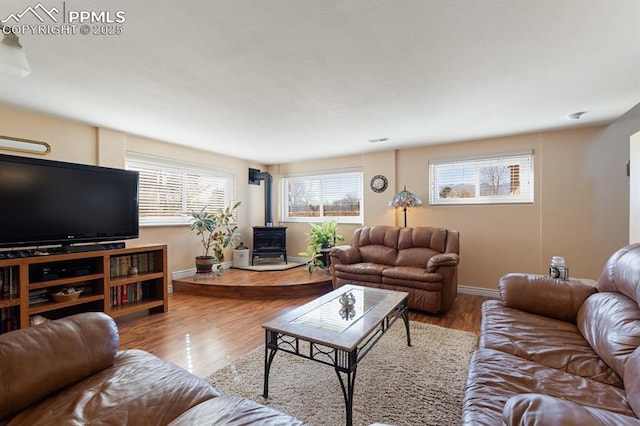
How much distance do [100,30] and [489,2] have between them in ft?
7.15

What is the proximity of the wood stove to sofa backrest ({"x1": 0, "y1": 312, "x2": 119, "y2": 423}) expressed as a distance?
152 inches

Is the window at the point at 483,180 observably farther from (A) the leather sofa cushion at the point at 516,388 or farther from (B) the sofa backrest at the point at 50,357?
(B) the sofa backrest at the point at 50,357

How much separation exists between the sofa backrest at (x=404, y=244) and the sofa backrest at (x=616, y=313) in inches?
70.3

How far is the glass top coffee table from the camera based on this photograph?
150 centimetres

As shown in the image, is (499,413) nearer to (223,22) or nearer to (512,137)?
(223,22)

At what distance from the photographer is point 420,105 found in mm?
2756

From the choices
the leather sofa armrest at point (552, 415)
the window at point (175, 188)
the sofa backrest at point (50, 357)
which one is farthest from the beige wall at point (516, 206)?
the leather sofa armrest at point (552, 415)

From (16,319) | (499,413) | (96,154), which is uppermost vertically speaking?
(96,154)

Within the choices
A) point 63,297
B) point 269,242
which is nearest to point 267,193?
point 269,242

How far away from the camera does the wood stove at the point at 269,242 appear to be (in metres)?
5.29

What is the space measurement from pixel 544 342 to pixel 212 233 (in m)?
4.51

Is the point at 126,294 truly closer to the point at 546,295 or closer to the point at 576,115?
the point at 546,295

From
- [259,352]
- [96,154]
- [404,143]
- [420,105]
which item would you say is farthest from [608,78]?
[96,154]

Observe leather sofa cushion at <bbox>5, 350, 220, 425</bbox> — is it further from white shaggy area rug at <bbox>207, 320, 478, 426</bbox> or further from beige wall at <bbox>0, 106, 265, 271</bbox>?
beige wall at <bbox>0, 106, 265, 271</bbox>
